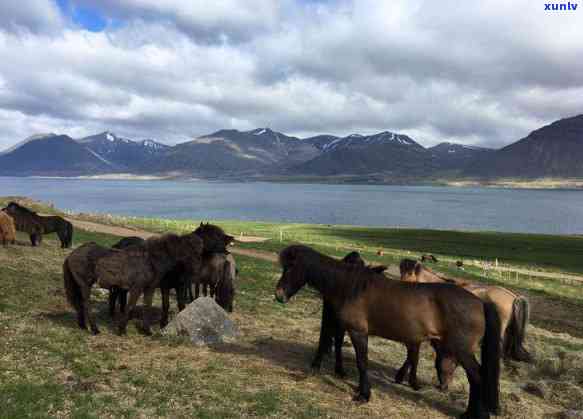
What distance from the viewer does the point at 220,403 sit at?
7.75m

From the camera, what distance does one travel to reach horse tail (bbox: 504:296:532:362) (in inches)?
457

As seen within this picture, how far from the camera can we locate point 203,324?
37.2ft

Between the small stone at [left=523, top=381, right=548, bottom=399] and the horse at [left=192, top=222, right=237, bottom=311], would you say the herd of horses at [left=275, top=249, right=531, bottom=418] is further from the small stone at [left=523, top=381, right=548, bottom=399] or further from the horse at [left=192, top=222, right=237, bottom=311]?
the horse at [left=192, top=222, right=237, bottom=311]

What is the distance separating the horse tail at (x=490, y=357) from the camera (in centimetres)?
791

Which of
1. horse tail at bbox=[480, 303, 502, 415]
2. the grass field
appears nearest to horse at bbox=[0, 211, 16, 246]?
the grass field

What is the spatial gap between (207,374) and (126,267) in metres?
3.58

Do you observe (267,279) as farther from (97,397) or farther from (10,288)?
(97,397)

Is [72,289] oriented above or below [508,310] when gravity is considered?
above

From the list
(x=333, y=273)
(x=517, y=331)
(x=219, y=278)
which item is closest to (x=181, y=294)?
(x=219, y=278)

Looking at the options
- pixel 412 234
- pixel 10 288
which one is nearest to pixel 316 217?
pixel 412 234

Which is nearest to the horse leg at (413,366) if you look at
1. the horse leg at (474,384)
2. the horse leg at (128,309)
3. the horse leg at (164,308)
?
the horse leg at (474,384)

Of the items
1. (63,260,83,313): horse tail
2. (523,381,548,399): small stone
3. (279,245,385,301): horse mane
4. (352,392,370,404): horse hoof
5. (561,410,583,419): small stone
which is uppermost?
(279,245,385,301): horse mane

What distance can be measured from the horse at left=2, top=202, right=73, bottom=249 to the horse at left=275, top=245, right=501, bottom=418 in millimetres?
21273

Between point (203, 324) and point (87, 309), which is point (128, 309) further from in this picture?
point (203, 324)
